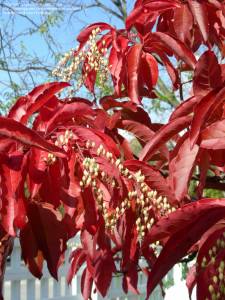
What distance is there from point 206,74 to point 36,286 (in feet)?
9.52

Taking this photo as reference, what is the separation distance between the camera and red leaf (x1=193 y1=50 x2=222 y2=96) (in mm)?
773

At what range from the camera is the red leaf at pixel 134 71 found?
103 cm

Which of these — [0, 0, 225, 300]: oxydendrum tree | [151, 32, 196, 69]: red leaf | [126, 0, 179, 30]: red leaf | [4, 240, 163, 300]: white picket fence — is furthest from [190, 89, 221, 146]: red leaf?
[4, 240, 163, 300]: white picket fence

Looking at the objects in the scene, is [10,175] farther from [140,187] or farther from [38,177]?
[140,187]

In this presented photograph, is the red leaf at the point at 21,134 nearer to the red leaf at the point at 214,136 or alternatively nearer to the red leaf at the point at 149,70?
the red leaf at the point at 214,136

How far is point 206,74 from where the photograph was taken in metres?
0.79

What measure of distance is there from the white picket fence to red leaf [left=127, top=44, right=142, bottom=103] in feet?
7.32

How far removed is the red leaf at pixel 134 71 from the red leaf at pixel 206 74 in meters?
0.24

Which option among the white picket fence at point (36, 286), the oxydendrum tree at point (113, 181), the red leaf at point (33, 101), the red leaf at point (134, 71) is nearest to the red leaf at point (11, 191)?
the oxydendrum tree at point (113, 181)

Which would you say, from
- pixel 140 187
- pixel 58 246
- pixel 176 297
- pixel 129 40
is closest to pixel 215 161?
pixel 140 187

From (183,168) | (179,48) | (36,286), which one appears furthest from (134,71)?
(36,286)

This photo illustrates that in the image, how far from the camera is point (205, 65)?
78 centimetres

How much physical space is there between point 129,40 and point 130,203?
1.52 feet

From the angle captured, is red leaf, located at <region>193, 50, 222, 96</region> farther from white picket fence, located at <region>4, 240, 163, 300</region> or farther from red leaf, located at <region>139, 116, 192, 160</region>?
white picket fence, located at <region>4, 240, 163, 300</region>
